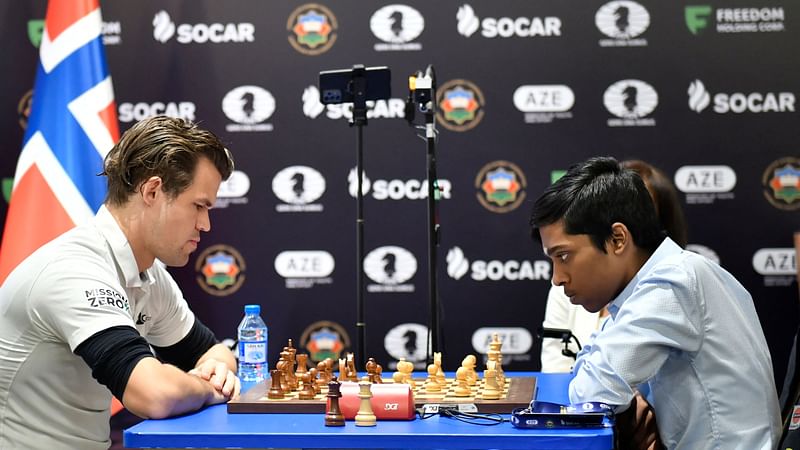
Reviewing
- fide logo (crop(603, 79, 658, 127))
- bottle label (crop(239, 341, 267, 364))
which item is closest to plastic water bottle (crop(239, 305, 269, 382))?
bottle label (crop(239, 341, 267, 364))

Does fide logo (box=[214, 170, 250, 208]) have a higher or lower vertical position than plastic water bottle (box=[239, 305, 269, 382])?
higher

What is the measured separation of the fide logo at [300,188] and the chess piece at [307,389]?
→ 2761mm

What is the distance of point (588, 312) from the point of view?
3734mm

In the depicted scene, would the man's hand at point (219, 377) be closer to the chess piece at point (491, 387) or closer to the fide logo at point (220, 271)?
the chess piece at point (491, 387)

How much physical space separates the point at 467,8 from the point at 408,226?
3.80 feet

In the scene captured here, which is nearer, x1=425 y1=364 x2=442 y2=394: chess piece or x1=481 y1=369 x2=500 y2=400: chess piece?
x1=481 y1=369 x2=500 y2=400: chess piece

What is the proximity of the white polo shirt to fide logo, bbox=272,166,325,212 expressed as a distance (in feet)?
8.73

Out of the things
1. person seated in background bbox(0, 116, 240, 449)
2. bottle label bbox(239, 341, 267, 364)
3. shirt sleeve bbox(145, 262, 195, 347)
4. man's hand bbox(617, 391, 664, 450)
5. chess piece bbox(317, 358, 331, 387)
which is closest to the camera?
person seated in background bbox(0, 116, 240, 449)

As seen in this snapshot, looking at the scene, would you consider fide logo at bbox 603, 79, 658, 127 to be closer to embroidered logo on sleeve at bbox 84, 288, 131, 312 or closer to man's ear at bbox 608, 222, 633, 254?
man's ear at bbox 608, 222, 633, 254

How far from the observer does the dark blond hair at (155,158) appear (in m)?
2.39

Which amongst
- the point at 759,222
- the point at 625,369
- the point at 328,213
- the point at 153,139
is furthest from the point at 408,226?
the point at 625,369

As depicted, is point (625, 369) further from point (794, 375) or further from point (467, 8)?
point (467, 8)

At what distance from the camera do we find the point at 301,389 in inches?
90.3

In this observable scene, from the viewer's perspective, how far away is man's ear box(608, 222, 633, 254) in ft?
7.66
